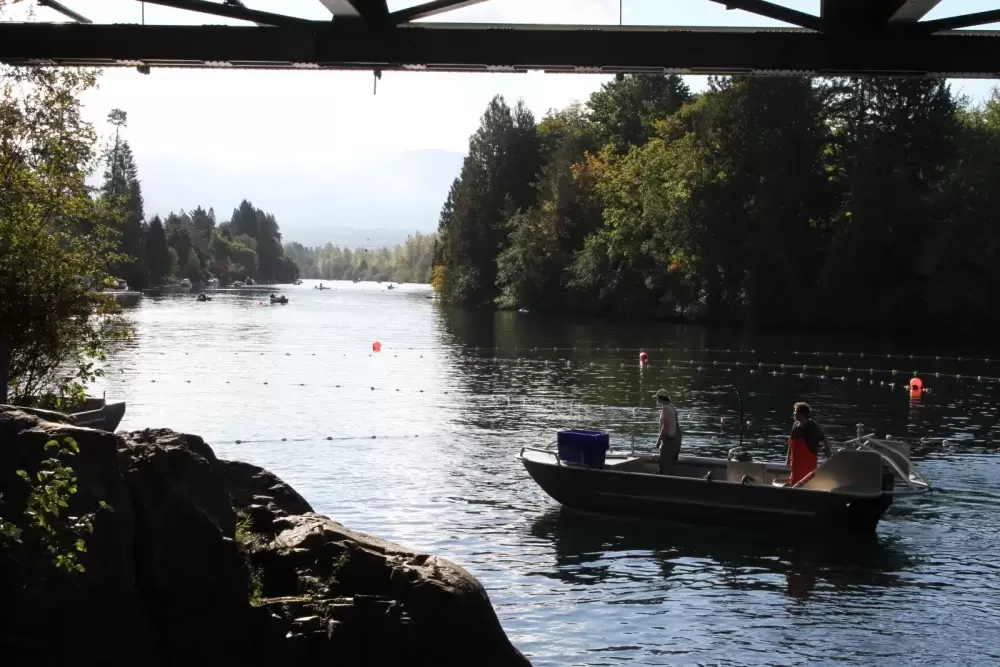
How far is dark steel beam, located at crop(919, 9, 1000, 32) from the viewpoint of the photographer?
369 inches

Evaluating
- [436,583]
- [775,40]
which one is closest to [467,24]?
[775,40]

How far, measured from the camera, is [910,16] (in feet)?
31.0

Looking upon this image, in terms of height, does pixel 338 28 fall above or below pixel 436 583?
above

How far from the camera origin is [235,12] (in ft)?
33.0

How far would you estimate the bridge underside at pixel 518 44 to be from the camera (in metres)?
9.63

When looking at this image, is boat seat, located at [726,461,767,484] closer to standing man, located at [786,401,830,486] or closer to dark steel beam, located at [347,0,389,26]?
standing man, located at [786,401,830,486]

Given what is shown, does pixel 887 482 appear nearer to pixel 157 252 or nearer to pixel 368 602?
pixel 368 602

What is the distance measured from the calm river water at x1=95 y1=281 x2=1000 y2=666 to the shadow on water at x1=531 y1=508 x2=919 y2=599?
0.21 feet

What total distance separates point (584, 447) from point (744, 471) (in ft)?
10.5

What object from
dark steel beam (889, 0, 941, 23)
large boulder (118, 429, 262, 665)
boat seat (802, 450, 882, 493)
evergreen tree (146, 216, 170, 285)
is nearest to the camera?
dark steel beam (889, 0, 941, 23)

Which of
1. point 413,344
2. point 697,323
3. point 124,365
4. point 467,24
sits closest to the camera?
point 467,24

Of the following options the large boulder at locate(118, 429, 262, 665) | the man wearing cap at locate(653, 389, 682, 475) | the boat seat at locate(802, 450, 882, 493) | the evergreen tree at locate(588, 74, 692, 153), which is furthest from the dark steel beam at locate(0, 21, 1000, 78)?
the evergreen tree at locate(588, 74, 692, 153)

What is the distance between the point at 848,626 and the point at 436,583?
742 cm

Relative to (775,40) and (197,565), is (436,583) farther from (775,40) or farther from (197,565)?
(775,40)
